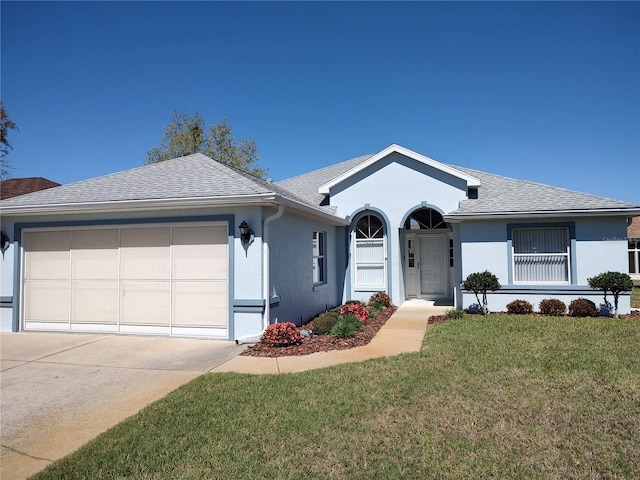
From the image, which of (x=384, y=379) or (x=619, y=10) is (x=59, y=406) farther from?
(x=619, y=10)

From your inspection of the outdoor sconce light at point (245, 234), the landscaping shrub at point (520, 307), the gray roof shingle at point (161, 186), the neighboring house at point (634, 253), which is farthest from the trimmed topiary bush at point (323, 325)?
the neighboring house at point (634, 253)

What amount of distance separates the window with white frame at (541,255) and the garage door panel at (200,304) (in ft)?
30.6

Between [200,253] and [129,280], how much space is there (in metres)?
2.02

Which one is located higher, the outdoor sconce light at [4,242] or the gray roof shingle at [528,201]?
the gray roof shingle at [528,201]

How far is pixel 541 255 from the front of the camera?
39.7ft

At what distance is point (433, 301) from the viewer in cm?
1495

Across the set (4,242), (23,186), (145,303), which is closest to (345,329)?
(145,303)

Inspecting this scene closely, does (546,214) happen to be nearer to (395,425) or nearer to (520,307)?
(520,307)

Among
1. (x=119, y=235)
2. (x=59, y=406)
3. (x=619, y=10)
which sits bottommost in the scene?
(x=59, y=406)

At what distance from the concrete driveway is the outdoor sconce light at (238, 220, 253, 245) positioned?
225cm

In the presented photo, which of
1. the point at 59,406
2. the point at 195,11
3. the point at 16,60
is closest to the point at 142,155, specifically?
the point at 16,60

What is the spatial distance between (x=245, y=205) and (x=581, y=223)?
10361 millimetres

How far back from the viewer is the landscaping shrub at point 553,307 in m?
11.4

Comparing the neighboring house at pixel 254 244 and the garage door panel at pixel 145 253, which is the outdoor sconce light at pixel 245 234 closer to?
the neighboring house at pixel 254 244
